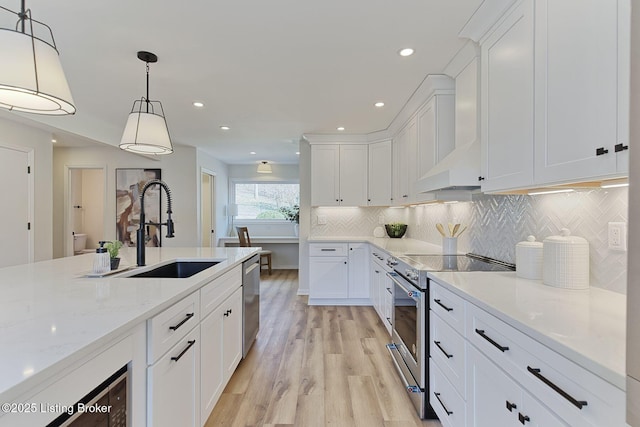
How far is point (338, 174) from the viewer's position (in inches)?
181

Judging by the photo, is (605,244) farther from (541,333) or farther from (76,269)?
(76,269)

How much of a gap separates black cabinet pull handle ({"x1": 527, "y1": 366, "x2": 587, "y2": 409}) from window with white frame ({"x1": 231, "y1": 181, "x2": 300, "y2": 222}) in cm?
695

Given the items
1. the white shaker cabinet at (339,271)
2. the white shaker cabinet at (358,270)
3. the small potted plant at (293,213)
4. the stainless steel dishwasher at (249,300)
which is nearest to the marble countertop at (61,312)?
the stainless steel dishwasher at (249,300)

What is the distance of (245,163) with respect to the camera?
7578mm

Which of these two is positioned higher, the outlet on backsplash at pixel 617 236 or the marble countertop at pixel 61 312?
the outlet on backsplash at pixel 617 236

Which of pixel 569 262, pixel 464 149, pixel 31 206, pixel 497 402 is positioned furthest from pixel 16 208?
pixel 569 262

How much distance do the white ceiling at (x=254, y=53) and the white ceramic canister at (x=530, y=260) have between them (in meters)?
1.40

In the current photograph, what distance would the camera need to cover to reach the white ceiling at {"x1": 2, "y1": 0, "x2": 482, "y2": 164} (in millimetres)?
1812

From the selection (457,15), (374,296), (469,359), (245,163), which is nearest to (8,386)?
(469,359)

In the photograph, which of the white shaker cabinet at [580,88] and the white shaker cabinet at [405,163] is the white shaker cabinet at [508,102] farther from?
the white shaker cabinet at [405,163]

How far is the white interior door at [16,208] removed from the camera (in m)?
3.61

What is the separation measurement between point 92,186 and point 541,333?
911 centimetres

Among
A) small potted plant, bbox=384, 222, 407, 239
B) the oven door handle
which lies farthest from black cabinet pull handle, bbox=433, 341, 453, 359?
small potted plant, bbox=384, 222, 407, 239

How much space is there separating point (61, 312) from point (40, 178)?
161 inches
